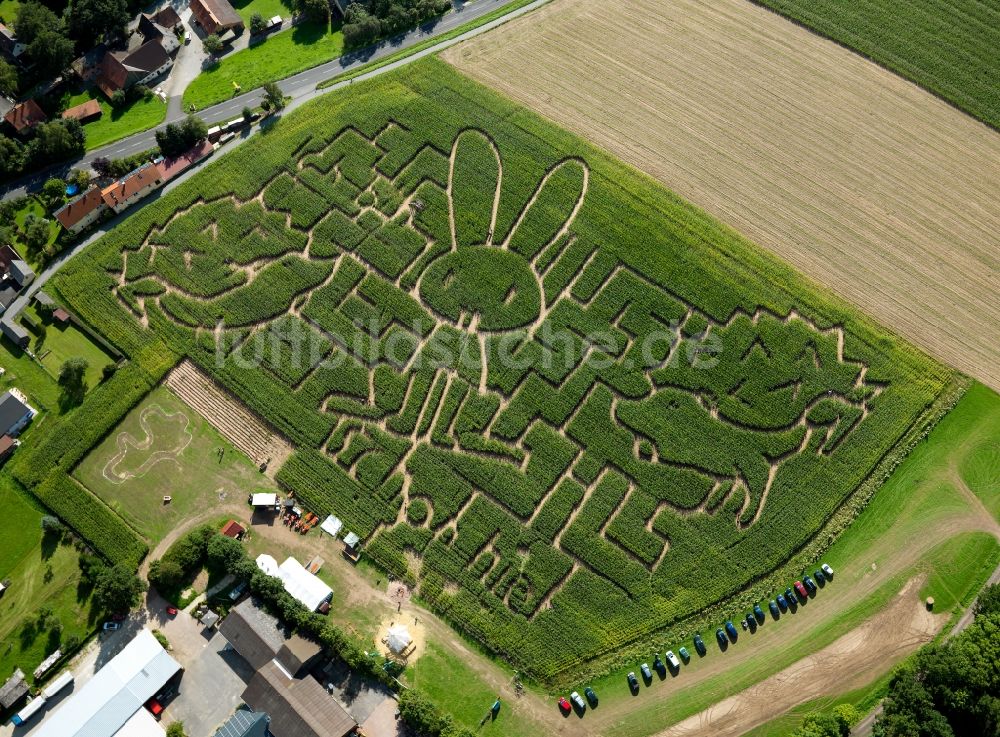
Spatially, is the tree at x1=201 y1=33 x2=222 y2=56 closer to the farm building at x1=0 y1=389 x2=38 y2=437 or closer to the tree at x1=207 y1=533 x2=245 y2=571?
the farm building at x1=0 y1=389 x2=38 y2=437

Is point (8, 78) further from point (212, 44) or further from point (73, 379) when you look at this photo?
point (73, 379)

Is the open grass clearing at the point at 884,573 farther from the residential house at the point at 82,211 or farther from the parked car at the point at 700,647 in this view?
the residential house at the point at 82,211

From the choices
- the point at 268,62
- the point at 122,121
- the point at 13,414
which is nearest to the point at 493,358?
the point at 13,414

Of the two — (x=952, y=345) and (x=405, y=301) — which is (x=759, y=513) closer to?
(x=952, y=345)

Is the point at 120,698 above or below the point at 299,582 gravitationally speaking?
below

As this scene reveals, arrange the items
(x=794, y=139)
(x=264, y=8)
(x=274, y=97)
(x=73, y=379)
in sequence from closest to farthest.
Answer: (x=73, y=379) → (x=794, y=139) → (x=274, y=97) → (x=264, y=8)

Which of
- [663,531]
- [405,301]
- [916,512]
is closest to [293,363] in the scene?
[405,301]
